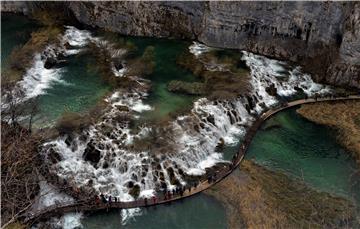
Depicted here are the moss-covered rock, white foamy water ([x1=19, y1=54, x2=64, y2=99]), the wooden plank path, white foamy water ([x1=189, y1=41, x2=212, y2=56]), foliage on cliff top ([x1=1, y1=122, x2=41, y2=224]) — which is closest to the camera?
A: foliage on cliff top ([x1=1, y1=122, x2=41, y2=224])

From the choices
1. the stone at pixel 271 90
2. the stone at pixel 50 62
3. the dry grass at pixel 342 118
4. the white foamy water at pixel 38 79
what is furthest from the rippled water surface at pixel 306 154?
the stone at pixel 50 62

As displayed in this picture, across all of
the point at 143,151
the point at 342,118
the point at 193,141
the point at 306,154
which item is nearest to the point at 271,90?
the point at 342,118

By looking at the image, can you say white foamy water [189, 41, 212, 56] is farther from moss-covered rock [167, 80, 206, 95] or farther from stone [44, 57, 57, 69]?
stone [44, 57, 57, 69]

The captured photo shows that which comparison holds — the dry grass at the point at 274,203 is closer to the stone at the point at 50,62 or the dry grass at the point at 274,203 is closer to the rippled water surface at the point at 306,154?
the rippled water surface at the point at 306,154

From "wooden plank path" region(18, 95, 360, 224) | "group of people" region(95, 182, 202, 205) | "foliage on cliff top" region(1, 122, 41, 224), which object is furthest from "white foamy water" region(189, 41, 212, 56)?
"foliage on cliff top" region(1, 122, 41, 224)

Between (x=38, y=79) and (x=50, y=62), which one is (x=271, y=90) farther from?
(x=38, y=79)

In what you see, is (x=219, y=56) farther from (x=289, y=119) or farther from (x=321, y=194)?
(x=321, y=194)
